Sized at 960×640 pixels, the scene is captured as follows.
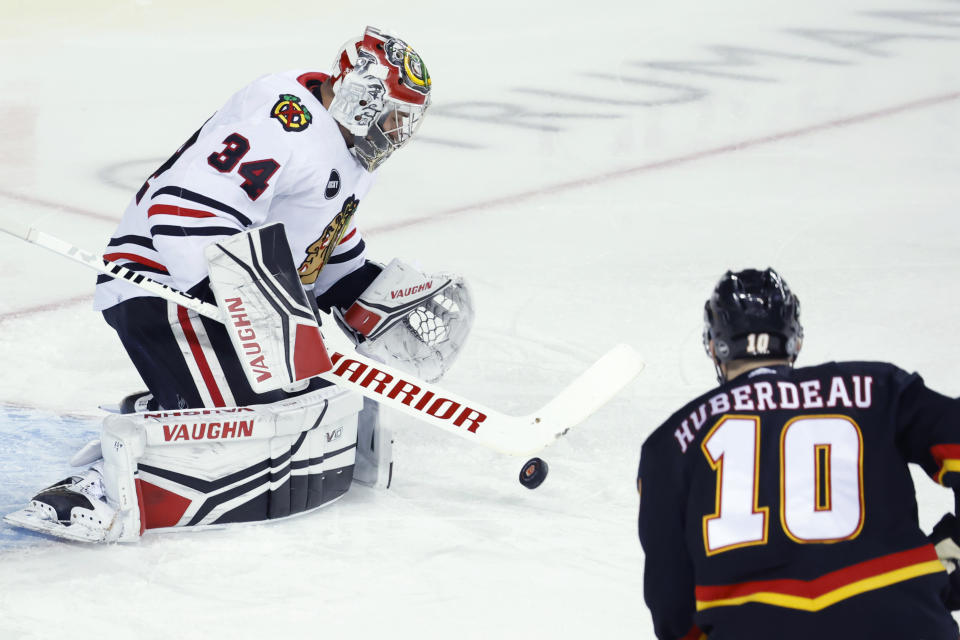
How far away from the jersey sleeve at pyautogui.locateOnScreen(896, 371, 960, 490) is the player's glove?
0.32ft

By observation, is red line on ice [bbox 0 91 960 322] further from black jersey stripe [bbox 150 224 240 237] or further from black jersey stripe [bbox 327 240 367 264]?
black jersey stripe [bbox 150 224 240 237]

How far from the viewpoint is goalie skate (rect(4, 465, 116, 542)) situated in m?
2.60

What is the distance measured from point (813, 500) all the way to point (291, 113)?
5.14 feet

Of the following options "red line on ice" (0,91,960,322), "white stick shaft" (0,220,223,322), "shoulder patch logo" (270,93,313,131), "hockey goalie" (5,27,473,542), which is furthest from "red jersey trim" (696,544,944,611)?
"red line on ice" (0,91,960,322)

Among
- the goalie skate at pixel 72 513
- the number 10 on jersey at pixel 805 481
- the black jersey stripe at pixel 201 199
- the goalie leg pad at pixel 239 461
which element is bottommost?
the goalie skate at pixel 72 513

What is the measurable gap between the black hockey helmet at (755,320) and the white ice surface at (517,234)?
0.85 metres

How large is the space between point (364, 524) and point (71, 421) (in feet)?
2.98

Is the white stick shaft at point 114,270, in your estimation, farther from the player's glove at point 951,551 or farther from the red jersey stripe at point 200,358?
the player's glove at point 951,551

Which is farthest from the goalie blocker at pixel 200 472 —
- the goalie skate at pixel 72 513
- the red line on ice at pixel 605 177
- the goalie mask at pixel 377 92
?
the red line on ice at pixel 605 177

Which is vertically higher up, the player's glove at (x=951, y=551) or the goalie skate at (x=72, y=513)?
the player's glove at (x=951, y=551)

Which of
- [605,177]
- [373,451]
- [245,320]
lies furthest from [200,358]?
[605,177]

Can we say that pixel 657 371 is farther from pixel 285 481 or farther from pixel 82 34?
pixel 82 34

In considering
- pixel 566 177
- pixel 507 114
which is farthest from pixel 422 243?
pixel 507 114

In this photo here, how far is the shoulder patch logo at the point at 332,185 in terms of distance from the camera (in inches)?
112
